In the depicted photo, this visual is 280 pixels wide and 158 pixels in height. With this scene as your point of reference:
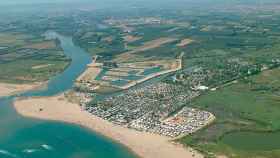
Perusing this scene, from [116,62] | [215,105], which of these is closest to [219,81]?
[215,105]

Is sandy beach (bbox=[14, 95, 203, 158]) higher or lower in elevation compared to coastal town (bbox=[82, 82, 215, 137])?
lower

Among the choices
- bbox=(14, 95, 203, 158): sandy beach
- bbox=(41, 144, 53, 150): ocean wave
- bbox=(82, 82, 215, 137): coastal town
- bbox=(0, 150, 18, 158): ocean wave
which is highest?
bbox=(82, 82, 215, 137): coastal town

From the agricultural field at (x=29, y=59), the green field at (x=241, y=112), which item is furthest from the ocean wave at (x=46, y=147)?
the agricultural field at (x=29, y=59)

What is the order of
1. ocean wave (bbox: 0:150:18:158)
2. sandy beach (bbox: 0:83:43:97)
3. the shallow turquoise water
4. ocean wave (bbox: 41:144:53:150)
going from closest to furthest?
the shallow turquoise water
ocean wave (bbox: 0:150:18:158)
ocean wave (bbox: 41:144:53:150)
sandy beach (bbox: 0:83:43:97)

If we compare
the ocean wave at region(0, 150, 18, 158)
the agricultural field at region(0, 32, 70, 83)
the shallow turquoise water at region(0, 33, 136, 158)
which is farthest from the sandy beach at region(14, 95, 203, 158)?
the agricultural field at region(0, 32, 70, 83)

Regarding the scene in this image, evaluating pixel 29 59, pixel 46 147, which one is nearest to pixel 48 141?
pixel 46 147

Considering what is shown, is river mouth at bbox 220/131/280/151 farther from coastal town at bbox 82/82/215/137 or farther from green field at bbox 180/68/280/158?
coastal town at bbox 82/82/215/137

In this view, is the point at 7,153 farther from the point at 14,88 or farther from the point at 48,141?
the point at 14,88
